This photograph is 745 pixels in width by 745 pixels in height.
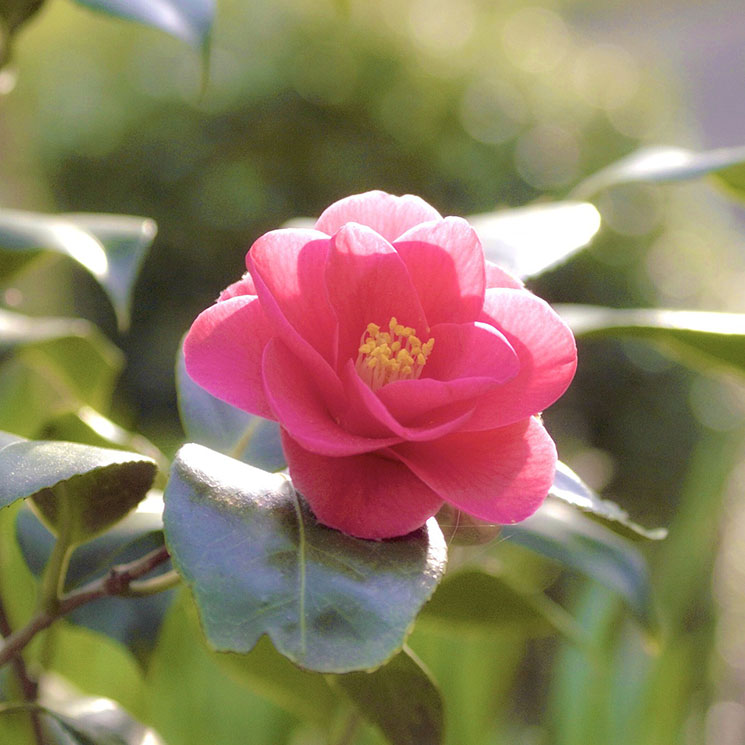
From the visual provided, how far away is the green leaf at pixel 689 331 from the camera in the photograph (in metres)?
0.65

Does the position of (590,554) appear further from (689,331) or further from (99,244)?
(99,244)

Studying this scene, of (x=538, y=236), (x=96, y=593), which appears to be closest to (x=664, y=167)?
(x=538, y=236)

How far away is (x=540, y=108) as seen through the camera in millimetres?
3291

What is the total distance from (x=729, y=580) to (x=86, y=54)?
2824 mm

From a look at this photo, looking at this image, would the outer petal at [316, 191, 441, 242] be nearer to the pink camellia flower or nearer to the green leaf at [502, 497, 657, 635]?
the pink camellia flower

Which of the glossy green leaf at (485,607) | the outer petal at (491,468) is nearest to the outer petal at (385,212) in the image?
the outer petal at (491,468)

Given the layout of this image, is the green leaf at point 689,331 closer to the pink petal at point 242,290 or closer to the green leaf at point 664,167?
the green leaf at point 664,167

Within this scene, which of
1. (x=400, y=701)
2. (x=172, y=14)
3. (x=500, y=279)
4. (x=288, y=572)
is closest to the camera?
(x=288, y=572)

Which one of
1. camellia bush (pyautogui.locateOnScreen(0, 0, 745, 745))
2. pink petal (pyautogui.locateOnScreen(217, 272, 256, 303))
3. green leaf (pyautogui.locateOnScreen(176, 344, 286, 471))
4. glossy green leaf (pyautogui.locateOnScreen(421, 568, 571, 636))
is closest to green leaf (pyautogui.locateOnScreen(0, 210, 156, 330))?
camellia bush (pyautogui.locateOnScreen(0, 0, 745, 745))

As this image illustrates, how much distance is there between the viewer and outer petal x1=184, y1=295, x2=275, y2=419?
0.45 meters

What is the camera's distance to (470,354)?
1.50 ft

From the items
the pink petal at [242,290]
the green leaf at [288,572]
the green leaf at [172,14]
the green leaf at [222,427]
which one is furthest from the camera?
the green leaf at [172,14]

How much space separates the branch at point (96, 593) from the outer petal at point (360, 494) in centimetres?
10

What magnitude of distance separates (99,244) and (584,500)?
0.44 meters
